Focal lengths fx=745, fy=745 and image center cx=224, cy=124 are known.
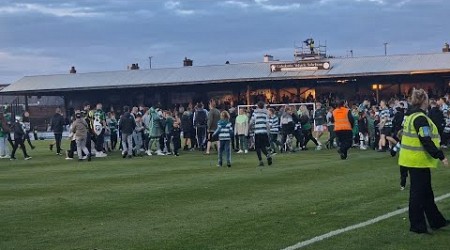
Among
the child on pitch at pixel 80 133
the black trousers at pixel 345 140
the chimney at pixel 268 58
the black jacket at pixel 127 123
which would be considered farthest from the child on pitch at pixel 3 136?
the chimney at pixel 268 58

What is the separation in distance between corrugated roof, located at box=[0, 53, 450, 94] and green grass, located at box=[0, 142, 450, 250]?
75.5 feet

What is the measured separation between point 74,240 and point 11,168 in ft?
45.6

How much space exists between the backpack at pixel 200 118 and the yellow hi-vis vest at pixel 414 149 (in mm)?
19312

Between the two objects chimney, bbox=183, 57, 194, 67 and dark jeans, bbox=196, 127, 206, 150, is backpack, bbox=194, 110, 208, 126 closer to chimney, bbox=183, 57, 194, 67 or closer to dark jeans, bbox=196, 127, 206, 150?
dark jeans, bbox=196, 127, 206, 150

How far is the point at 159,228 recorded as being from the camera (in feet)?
34.6

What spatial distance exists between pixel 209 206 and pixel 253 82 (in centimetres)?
3521

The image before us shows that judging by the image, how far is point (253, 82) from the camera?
47.5 meters

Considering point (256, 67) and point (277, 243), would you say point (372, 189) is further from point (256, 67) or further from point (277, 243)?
point (256, 67)

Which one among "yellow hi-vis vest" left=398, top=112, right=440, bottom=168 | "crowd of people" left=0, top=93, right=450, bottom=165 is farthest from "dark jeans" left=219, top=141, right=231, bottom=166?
"yellow hi-vis vest" left=398, top=112, right=440, bottom=168

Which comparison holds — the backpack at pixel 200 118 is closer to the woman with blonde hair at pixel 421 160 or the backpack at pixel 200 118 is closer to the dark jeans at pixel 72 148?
the dark jeans at pixel 72 148

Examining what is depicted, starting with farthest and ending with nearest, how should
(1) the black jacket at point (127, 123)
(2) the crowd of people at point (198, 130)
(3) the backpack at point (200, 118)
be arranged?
(3) the backpack at point (200, 118), (1) the black jacket at point (127, 123), (2) the crowd of people at point (198, 130)

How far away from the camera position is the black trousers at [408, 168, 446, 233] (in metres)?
9.52

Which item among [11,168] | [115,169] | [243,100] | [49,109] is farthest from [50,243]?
[49,109]

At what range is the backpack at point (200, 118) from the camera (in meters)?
28.9
